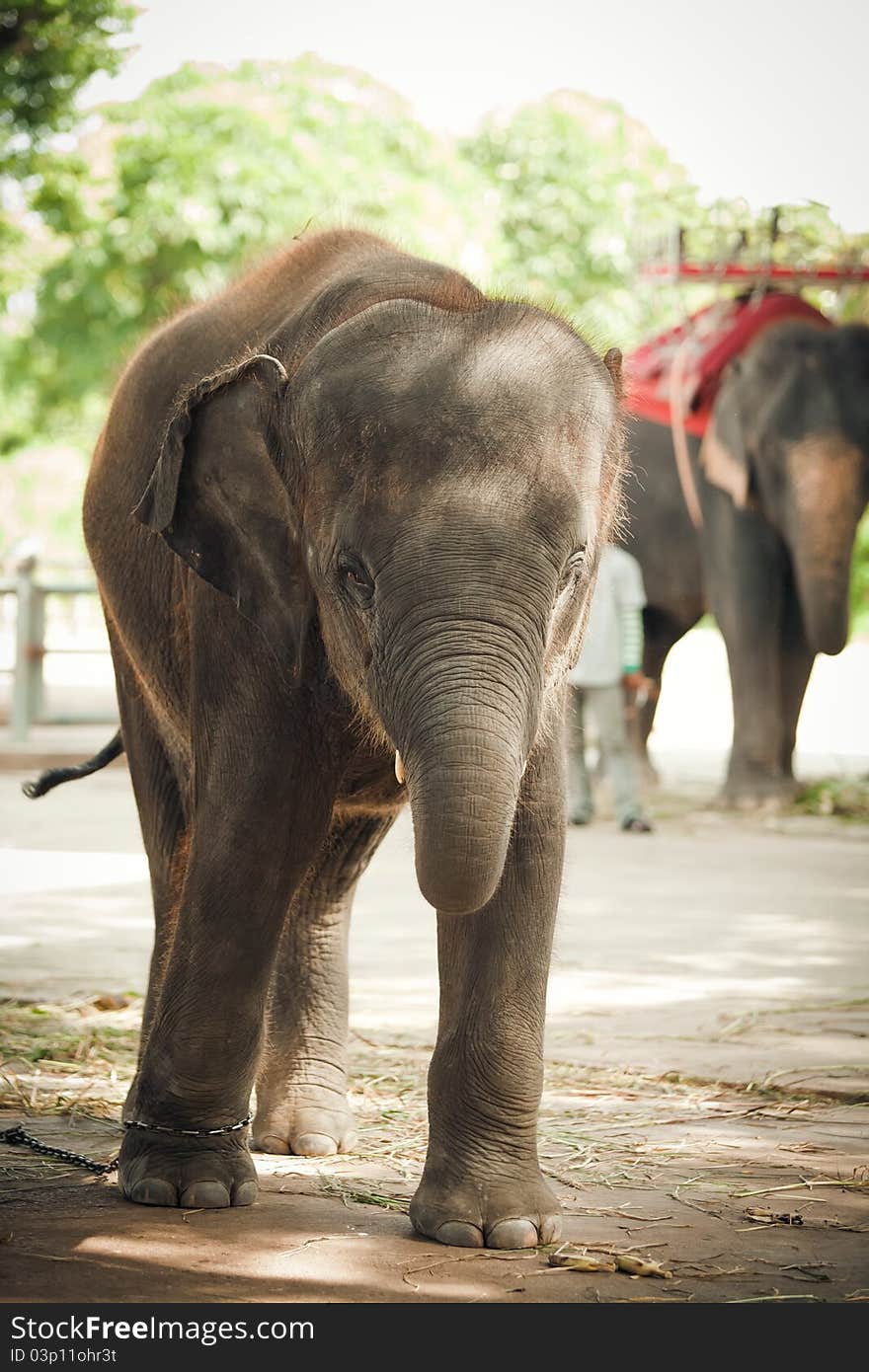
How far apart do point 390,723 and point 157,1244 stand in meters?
1.10

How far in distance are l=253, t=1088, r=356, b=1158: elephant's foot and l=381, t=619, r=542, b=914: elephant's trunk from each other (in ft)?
4.80

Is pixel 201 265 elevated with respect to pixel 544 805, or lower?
elevated

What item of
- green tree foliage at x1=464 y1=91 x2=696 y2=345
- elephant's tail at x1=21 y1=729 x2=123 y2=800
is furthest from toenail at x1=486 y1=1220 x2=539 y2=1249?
green tree foliage at x1=464 y1=91 x2=696 y2=345

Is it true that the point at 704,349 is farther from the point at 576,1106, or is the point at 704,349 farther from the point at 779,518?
the point at 576,1106

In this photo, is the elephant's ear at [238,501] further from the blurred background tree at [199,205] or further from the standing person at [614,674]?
the blurred background tree at [199,205]

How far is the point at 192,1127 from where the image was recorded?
13.3 ft

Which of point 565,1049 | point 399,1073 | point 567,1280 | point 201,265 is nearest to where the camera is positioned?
point 567,1280

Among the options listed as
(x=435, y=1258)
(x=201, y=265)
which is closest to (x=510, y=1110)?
(x=435, y=1258)

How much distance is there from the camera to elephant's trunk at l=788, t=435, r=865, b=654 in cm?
1254

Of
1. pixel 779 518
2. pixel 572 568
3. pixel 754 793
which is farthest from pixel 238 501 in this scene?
pixel 779 518

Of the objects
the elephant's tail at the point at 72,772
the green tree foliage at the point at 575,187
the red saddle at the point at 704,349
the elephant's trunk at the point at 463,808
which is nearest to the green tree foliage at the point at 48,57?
the red saddle at the point at 704,349

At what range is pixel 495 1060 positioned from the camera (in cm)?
391

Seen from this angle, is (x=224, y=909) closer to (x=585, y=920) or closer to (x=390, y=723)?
(x=390, y=723)

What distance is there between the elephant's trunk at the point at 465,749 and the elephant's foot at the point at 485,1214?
77 centimetres
